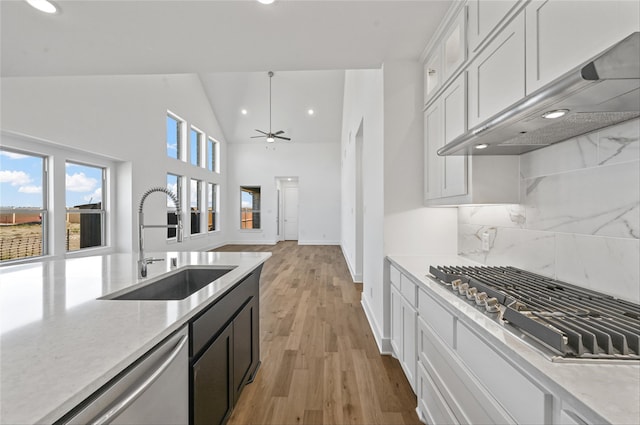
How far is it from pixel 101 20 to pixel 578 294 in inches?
132

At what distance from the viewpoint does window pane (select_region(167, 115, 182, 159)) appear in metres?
6.90

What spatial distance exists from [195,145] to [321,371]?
24.8 feet

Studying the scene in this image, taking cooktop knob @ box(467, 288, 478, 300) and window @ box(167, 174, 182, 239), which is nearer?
cooktop knob @ box(467, 288, 478, 300)

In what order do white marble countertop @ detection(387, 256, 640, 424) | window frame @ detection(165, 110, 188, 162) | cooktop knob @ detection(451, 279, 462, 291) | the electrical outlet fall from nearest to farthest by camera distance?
1. white marble countertop @ detection(387, 256, 640, 424)
2. cooktop knob @ detection(451, 279, 462, 291)
3. the electrical outlet
4. window frame @ detection(165, 110, 188, 162)

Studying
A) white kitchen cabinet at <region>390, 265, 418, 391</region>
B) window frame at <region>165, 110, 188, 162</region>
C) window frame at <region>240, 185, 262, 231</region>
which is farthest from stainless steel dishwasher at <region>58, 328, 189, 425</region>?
window frame at <region>240, 185, 262, 231</region>

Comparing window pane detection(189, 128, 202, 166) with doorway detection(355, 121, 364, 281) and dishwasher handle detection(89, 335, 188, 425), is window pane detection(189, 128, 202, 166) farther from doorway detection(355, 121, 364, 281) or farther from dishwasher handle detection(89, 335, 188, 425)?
dishwasher handle detection(89, 335, 188, 425)

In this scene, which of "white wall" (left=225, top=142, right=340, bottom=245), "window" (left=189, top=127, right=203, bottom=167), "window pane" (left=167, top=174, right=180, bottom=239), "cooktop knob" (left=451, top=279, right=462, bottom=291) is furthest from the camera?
"white wall" (left=225, top=142, right=340, bottom=245)

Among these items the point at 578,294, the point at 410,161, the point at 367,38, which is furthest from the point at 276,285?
the point at 578,294

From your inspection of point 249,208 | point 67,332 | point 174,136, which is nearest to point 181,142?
point 174,136

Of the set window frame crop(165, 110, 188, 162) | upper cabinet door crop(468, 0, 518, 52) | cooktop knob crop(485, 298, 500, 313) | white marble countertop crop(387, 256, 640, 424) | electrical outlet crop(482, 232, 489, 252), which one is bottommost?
white marble countertop crop(387, 256, 640, 424)

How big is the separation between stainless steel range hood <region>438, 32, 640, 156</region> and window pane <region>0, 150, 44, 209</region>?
4890 millimetres

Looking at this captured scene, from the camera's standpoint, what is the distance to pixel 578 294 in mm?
1208

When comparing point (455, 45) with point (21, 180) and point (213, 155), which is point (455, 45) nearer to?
point (21, 180)

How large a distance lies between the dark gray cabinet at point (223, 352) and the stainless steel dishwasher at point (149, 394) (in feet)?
0.29
